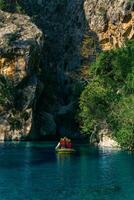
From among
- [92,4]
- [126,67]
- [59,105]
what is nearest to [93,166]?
[126,67]

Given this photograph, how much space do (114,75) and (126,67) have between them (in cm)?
300

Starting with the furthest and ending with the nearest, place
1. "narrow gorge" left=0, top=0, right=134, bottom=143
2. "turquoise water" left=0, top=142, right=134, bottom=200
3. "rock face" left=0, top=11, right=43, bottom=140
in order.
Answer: "narrow gorge" left=0, top=0, right=134, bottom=143, "rock face" left=0, top=11, right=43, bottom=140, "turquoise water" left=0, top=142, right=134, bottom=200

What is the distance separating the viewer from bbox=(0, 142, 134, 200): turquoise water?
3875 cm

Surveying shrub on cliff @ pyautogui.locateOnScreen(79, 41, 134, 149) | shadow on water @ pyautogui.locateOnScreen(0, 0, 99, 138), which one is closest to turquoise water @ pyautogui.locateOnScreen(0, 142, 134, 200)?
shrub on cliff @ pyautogui.locateOnScreen(79, 41, 134, 149)

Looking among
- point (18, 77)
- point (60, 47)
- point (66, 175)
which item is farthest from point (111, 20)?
point (66, 175)

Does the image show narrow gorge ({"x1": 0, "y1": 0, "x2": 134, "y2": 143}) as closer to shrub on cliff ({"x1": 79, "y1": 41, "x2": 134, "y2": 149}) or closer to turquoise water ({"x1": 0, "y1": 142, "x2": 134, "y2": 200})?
shrub on cliff ({"x1": 79, "y1": 41, "x2": 134, "y2": 149})

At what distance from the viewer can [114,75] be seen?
85.6 m

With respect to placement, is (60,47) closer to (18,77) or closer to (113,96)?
(18,77)

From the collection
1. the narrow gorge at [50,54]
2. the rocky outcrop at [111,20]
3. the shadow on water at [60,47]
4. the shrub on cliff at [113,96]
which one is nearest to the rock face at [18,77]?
the narrow gorge at [50,54]

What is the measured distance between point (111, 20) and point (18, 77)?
22.7 m

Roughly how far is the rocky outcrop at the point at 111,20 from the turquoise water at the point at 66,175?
38183mm

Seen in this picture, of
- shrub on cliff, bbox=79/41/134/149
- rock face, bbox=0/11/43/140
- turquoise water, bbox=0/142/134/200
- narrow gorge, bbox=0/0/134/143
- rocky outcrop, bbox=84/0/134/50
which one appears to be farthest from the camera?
rocky outcrop, bbox=84/0/134/50

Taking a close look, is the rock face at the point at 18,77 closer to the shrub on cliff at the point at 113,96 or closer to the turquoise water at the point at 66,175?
the shrub on cliff at the point at 113,96

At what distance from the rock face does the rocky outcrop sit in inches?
543
